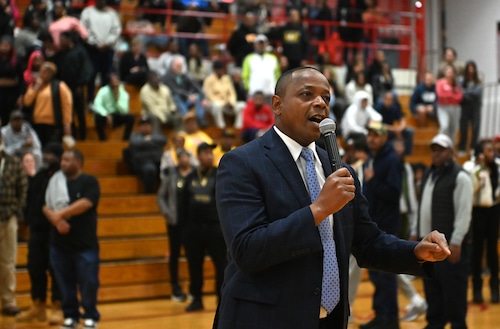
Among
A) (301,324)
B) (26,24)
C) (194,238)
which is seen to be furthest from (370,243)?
(26,24)

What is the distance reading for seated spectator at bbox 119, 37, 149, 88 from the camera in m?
14.9

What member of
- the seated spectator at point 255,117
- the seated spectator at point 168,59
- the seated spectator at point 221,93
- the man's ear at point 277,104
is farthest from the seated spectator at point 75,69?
the man's ear at point 277,104

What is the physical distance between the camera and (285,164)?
3.40 meters

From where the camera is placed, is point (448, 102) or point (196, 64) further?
point (196, 64)

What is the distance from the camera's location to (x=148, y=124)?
42.6ft

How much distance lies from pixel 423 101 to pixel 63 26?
23.7ft

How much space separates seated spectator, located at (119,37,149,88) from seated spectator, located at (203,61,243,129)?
3.54 ft

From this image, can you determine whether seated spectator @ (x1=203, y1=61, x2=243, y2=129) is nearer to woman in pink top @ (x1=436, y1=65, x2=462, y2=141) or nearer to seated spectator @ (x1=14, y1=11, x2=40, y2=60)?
seated spectator @ (x1=14, y1=11, x2=40, y2=60)

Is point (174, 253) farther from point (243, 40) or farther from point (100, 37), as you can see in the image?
point (243, 40)

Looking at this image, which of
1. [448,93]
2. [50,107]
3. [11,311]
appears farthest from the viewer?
[448,93]

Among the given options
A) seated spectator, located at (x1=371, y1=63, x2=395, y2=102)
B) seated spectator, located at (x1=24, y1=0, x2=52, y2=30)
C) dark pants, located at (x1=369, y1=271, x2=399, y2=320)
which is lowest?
dark pants, located at (x1=369, y1=271, x2=399, y2=320)

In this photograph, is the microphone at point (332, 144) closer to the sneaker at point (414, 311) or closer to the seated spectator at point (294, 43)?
the sneaker at point (414, 311)

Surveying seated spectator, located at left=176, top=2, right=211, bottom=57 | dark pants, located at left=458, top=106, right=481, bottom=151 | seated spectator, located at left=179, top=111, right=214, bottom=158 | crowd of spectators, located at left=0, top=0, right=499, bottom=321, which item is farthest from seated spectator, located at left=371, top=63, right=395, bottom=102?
seated spectator, located at left=179, top=111, right=214, bottom=158

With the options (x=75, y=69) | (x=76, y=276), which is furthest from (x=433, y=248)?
(x=75, y=69)
